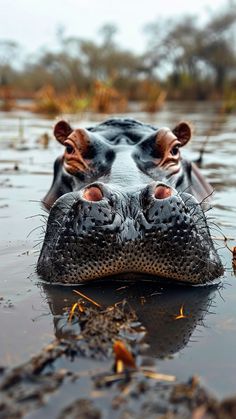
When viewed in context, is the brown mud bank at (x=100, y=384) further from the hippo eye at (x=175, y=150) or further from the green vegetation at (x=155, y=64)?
the green vegetation at (x=155, y=64)

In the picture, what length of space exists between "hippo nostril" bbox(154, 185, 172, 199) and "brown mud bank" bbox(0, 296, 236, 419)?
69 centimetres

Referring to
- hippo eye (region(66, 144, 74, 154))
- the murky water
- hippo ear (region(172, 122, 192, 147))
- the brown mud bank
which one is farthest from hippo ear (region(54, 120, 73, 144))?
the brown mud bank

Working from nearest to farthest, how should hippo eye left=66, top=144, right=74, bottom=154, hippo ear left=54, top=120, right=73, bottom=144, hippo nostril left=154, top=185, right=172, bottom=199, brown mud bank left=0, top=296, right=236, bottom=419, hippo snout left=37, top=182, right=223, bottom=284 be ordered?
brown mud bank left=0, top=296, right=236, bottom=419 < hippo snout left=37, top=182, right=223, bottom=284 < hippo nostril left=154, top=185, right=172, bottom=199 < hippo eye left=66, top=144, right=74, bottom=154 < hippo ear left=54, top=120, right=73, bottom=144

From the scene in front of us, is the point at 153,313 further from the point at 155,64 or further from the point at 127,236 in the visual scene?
the point at 155,64

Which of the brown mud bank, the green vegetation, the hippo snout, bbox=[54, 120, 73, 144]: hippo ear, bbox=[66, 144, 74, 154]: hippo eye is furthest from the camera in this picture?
the green vegetation

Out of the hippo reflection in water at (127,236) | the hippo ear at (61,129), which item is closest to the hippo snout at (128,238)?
the hippo reflection in water at (127,236)

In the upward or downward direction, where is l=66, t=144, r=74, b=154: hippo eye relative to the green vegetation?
upward

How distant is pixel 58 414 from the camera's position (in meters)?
1.53

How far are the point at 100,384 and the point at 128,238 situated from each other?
815 millimetres

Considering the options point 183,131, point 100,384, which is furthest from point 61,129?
point 100,384

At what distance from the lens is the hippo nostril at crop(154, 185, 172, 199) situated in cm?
247

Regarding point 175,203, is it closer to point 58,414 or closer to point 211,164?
point 58,414

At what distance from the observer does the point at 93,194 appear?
96.6 inches

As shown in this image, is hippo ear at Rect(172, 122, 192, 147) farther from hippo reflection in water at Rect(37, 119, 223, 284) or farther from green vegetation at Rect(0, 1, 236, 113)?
green vegetation at Rect(0, 1, 236, 113)
